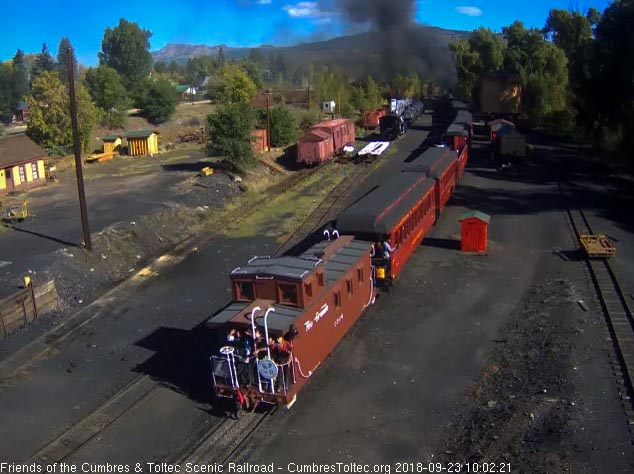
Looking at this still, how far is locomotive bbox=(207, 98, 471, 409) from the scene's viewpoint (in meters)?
12.4

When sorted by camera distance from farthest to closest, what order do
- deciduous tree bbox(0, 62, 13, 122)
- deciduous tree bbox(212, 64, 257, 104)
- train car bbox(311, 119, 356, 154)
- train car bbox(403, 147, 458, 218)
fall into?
deciduous tree bbox(0, 62, 13, 122) < deciduous tree bbox(212, 64, 257, 104) < train car bbox(311, 119, 356, 154) < train car bbox(403, 147, 458, 218)

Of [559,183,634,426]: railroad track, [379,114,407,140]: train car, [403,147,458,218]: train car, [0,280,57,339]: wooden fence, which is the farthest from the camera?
[379,114,407,140]: train car

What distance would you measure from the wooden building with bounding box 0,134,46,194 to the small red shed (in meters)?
28.2

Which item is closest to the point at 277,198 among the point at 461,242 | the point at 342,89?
the point at 461,242

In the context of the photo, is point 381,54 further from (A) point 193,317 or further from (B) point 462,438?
(B) point 462,438

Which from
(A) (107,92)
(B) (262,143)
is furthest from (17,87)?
(B) (262,143)

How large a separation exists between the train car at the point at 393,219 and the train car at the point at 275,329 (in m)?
4.03

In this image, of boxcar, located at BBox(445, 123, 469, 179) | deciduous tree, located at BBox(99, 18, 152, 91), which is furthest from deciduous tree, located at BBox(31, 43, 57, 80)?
boxcar, located at BBox(445, 123, 469, 179)

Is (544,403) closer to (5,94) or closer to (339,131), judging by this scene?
(339,131)

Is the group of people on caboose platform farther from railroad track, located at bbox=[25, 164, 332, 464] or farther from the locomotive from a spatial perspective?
railroad track, located at bbox=[25, 164, 332, 464]

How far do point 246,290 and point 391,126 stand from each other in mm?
47915

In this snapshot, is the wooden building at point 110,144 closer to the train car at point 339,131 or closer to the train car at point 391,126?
the train car at point 339,131

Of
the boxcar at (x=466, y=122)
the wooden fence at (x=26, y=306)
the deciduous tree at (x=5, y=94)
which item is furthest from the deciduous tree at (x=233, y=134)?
the deciduous tree at (x=5, y=94)

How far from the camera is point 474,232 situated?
23969mm
